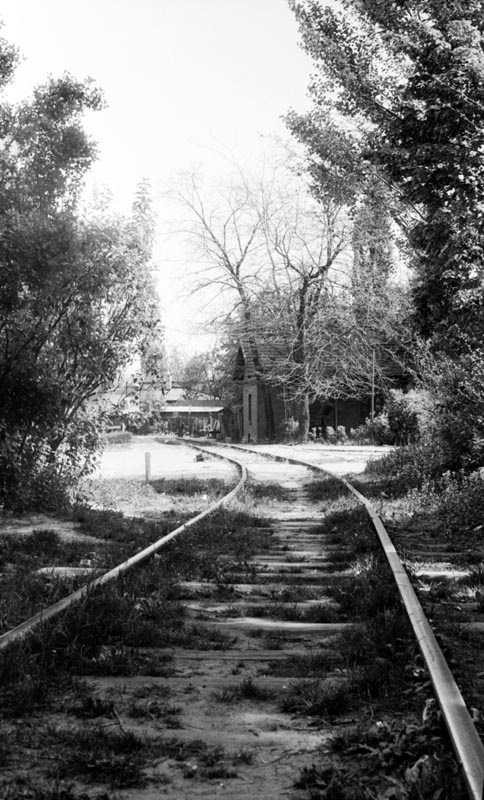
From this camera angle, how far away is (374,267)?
34.7 m

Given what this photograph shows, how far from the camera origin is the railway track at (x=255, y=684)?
2.88 metres

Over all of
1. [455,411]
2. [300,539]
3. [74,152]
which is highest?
[74,152]

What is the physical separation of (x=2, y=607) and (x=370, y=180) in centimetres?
1646

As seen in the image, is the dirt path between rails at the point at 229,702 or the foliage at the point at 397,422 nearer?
the dirt path between rails at the point at 229,702

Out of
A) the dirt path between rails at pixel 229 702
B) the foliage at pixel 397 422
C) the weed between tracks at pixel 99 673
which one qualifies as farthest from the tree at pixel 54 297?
the foliage at pixel 397 422

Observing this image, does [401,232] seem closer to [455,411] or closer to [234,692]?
[455,411]

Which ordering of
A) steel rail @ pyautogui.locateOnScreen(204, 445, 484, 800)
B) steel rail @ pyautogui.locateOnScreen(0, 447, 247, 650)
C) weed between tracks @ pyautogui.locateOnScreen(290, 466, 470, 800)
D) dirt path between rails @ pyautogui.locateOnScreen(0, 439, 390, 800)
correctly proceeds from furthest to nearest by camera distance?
steel rail @ pyautogui.locateOnScreen(0, 447, 247, 650), dirt path between rails @ pyautogui.locateOnScreen(0, 439, 390, 800), weed between tracks @ pyautogui.locateOnScreen(290, 466, 470, 800), steel rail @ pyautogui.locateOnScreen(204, 445, 484, 800)

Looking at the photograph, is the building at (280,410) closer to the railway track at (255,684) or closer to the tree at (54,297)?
the tree at (54,297)

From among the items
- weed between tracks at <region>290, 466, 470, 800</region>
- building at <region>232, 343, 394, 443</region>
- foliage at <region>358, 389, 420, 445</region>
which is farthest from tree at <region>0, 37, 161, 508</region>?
building at <region>232, 343, 394, 443</region>

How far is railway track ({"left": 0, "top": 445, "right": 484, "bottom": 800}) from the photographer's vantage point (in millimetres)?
2875

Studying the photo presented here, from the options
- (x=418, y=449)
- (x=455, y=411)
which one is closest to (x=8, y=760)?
(x=455, y=411)

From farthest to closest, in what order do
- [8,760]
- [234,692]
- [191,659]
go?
[191,659], [234,692], [8,760]

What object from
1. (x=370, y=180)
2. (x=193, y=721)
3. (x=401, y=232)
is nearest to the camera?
(x=193, y=721)

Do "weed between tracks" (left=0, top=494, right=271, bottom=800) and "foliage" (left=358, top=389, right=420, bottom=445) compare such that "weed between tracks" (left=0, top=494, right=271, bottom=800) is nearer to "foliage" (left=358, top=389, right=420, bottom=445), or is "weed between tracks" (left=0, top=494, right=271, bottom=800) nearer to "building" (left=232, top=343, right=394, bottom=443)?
"foliage" (left=358, top=389, right=420, bottom=445)
